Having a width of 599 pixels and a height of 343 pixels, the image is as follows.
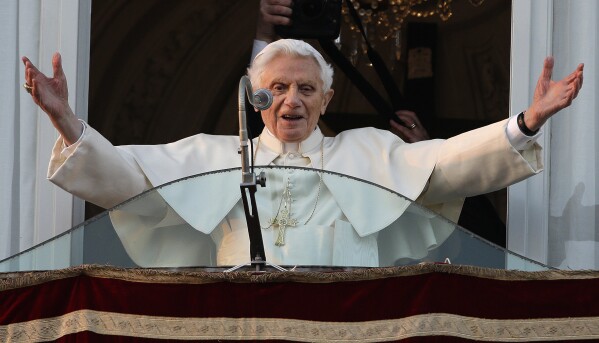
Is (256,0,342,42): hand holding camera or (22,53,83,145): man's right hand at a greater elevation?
(256,0,342,42): hand holding camera

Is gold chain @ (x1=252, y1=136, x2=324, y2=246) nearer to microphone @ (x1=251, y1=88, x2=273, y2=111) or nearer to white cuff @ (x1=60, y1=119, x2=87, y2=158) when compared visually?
microphone @ (x1=251, y1=88, x2=273, y2=111)

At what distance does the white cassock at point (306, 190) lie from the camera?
14.3 ft

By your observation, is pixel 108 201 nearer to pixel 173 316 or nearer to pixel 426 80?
pixel 173 316

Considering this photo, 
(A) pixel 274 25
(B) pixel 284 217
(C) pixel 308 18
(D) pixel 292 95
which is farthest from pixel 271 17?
(B) pixel 284 217

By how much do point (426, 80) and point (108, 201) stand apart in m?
2.97

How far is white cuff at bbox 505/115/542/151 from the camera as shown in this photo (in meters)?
5.31

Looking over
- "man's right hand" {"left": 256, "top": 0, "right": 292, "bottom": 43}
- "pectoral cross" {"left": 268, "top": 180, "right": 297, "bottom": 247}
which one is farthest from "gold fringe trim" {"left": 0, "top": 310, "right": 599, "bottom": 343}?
"man's right hand" {"left": 256, "top": 0, "right": 292, "bottom": 43}

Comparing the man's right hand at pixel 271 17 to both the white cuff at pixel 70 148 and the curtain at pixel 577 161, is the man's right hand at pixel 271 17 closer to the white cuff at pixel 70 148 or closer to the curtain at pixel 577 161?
the curtain at pixel 577 161

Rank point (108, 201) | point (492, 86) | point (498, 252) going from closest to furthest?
point (498, 252)
point (108, 201)
point (492, 86)

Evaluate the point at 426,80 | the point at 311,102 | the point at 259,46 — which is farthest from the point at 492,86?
the point at 311,102

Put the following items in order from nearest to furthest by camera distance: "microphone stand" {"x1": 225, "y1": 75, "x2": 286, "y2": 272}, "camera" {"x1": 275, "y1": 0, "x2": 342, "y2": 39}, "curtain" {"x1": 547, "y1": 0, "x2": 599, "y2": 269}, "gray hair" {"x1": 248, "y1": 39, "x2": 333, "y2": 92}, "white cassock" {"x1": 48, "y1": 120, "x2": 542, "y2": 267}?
"microphone stand" {"x1": 225, "y1": 75, "x2": 286, "y2": 272} → "white cassock" {"x1": 48, "y1": 120, "x2": 542, "y2": 267} → "curtain" {"x1": 547, "y1": 0, "x2": 599, "y2": 269} → "gray hair" {"x1": 248, "y1": 39, "x2": 333, "y2": 92} → "camera" {"x1": 275, "y1": 0, "x2": 342, "y2": 39}

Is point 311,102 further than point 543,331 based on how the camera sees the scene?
Yes

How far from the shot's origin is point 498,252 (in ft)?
14.6

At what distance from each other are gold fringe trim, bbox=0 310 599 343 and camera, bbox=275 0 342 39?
2453 mm
